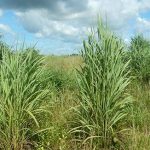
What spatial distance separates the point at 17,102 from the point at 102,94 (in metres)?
1.28

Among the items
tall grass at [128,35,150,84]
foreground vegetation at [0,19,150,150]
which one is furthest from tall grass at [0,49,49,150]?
tall grass at [128,35,150,84]

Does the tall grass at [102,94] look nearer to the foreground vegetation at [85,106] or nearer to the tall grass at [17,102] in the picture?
the foreground vegetation at [85,106]

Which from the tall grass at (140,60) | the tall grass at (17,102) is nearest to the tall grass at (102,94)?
the tall grass at (17,102)

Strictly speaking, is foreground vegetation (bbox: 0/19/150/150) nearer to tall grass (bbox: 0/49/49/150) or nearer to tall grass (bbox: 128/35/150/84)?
tall grass (bbox: 0/49/49/150)

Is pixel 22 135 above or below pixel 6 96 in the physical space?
below

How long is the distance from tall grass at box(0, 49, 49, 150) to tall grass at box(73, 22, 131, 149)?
2.35 feet

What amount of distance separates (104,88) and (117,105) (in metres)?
0.33

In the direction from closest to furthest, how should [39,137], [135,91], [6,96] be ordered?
[6,96]
[39,137]
[135,91]

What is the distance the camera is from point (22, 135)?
635 centimetres

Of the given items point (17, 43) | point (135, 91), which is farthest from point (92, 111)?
point (135, 91)

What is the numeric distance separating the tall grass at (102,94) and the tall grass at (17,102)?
72 centimetres

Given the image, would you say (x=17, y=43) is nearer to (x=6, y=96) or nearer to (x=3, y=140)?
(x=6, y=96)

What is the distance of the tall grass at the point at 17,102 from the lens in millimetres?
6258

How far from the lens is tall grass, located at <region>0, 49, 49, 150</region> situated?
20.5 ft
